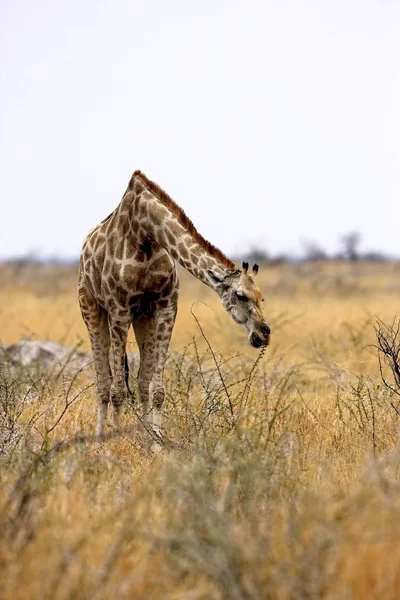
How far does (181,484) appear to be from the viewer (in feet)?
14.2

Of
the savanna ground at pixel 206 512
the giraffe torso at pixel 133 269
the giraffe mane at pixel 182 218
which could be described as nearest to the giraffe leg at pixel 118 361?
the giraffe torso at pixel 133 269

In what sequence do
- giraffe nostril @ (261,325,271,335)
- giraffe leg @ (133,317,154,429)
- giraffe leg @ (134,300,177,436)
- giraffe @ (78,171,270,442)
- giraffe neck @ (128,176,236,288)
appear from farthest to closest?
1. giraffe leg @ (133,317,154,429)
2. giraffe leg @ (134,300,177,436)
3. giraffe @ (78,171,270,442)
4. giraffe neck @ (128,176,236,288)
5. giraffe nostril @ (261,325,271,335)

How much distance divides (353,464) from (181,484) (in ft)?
6.47

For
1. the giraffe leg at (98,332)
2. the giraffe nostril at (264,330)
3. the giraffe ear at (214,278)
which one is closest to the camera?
the giraffe nostril at (264,330)

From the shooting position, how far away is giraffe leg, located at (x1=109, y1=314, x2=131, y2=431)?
7000mm

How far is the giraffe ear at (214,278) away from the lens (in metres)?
5.91

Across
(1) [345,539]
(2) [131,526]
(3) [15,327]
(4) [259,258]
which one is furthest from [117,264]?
(4) [259,258]

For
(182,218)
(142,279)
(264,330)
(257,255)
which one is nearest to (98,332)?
(142,279)

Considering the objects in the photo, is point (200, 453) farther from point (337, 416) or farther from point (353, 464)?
point (337, 416)

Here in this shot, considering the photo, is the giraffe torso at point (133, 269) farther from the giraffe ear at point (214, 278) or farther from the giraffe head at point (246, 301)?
the giraffe head at point (246, 301)

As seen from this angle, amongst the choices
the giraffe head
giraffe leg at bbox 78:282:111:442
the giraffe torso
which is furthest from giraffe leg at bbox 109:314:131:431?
the giraffe head

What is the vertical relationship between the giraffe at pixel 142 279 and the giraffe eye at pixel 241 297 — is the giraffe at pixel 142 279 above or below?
above

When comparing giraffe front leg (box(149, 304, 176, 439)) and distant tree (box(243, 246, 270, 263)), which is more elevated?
distant tree (box(243, 246, 270, 263))

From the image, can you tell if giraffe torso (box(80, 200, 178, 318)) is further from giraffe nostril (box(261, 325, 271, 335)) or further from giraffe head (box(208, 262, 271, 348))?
giraffe nostril (box(261, 325, 271, 335))
